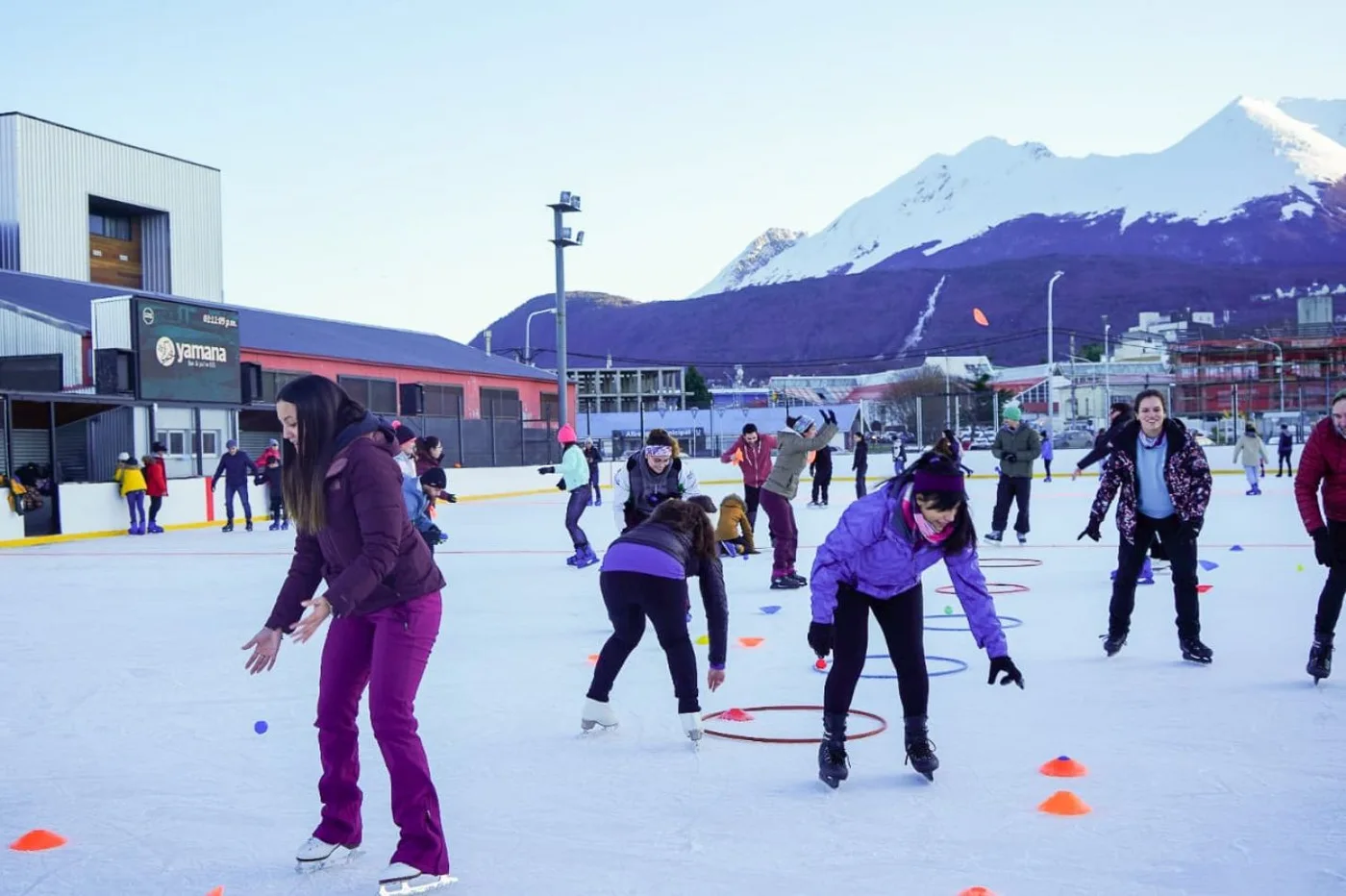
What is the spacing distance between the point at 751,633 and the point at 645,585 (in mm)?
3374

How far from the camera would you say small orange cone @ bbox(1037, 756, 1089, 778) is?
16.1 feet

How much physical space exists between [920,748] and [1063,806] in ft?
1.90

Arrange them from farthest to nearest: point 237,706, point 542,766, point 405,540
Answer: point 237,706, point 542,766, point 405,540

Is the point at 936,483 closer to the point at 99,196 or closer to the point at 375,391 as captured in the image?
the point at 375,391

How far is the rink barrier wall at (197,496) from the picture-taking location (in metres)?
20.4

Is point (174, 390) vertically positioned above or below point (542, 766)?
above

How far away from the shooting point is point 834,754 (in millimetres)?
4840

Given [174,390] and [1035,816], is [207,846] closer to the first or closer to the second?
[1035,816]

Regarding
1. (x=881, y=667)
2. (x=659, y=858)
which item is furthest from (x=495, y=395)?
(x=659, y=858)

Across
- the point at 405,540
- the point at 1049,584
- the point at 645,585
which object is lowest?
the point at 1049,584

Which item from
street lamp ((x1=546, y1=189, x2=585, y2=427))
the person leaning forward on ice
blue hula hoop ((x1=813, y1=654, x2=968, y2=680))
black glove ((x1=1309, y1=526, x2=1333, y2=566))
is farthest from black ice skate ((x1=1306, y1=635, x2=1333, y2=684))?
street lamp ((x1=546, y1=189, x2=585, y2=427))

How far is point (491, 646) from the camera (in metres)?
8.43

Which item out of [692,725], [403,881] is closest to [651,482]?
[692,725]

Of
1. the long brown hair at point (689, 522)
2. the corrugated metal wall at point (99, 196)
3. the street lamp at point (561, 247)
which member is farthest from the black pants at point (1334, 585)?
the corrugated metal wall at point (99, 196)
